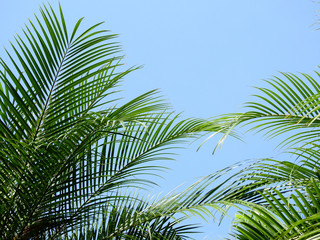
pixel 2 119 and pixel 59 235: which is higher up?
pixel 2 119

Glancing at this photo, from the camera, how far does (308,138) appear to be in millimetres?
2561

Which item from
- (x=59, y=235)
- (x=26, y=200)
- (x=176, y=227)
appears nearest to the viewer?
(x=26, y=200)

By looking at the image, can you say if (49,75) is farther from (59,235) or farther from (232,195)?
(232,195)

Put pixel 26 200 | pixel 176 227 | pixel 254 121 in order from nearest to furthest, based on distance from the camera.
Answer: pixel 254 121 → pixel 26 200 → pixel 176 227

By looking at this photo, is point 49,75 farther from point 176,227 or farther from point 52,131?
point 176,227

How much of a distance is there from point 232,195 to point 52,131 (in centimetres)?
104

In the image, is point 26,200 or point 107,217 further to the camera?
point 107,217

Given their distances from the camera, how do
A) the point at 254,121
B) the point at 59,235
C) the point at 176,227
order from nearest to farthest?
the point at 254,121 < the point at 59,235 < the point at 176,227

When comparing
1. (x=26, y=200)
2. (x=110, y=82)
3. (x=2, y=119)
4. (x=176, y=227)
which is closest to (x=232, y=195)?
(x=176, y=227)

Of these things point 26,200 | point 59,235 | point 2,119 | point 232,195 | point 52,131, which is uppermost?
point 2,119

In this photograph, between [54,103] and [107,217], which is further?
[107,217]

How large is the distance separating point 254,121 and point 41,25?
1.27 meters

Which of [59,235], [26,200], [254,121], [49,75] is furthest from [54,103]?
[254,121]

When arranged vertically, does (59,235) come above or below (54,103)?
below
